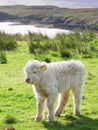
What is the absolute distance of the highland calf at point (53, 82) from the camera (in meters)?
10.6

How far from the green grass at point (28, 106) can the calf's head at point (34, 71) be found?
1064 mm

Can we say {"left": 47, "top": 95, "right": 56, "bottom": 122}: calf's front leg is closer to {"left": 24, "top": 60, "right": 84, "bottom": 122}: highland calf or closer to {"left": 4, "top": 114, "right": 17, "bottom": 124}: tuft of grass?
{"left": 24, "top": 60, "right": 84, "bottom": 122}: highland calf

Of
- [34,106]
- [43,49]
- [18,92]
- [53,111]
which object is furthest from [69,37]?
[53,111]

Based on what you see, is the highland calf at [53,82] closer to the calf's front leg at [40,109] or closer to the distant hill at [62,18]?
the calf's front leg at [40,109]

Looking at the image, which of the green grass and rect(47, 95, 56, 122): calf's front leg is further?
rect(47, 95, 56, 122): calf's front leg

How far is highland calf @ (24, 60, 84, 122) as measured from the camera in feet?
34.9

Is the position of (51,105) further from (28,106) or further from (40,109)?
(28,106)

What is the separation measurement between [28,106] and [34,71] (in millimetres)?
2222

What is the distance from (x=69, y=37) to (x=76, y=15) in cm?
3760

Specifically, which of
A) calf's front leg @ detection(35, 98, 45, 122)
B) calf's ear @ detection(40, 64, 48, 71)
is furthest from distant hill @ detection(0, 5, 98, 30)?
calf's ear @ detection(40, 64, 48, 71)

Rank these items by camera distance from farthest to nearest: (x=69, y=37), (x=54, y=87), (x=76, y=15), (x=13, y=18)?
(x=13, y=18), (x=76, y=15), (x=69, y=37), (x=54, y=87)

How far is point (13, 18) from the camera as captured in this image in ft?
218

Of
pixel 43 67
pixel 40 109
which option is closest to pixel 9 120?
pixel 40 109

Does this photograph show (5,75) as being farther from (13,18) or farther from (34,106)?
(13,18)
